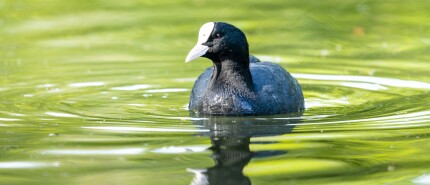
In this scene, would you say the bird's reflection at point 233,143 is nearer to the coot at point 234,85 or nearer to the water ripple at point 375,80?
the coot at point 234,85

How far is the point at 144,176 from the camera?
20.2 feet

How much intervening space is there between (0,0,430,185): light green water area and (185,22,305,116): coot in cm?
18

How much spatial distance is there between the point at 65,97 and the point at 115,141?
2268 millimetres

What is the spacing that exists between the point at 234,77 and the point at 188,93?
1.27 metres

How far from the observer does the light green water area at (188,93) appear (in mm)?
6426

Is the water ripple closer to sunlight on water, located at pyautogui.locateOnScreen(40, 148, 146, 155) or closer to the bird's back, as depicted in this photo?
the bird's back

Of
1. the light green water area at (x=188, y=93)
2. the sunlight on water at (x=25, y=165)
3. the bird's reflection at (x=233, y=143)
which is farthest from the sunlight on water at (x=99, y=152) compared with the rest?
the bird's reflection at (x=233, y=143)

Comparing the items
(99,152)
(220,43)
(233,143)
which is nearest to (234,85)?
(220,43)

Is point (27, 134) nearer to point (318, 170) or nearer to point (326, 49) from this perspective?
point (318, 170)

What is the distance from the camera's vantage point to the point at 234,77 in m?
8.62

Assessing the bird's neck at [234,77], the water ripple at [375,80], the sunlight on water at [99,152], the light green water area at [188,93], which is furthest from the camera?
the water ripple at [375,80]

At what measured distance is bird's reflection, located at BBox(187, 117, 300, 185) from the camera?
6109mm

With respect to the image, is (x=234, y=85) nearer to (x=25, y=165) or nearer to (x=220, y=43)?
(x=220, y=43)

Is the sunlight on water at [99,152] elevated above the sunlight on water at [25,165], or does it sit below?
above
